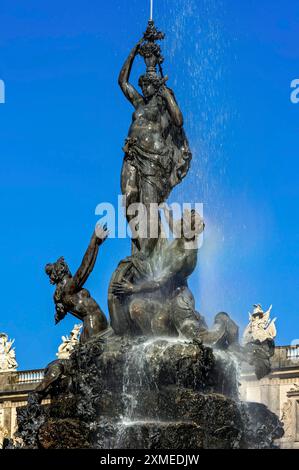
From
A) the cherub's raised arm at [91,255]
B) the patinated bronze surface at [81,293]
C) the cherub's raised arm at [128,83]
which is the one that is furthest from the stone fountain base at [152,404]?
the cherub's raised arm at [128,83]

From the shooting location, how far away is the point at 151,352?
34.8m

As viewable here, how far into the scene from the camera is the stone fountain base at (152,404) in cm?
3422

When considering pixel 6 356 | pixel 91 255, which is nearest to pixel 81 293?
pixel 91 255

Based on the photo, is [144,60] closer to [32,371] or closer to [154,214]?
[154,214]

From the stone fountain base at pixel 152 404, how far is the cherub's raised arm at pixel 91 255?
6.79 ft

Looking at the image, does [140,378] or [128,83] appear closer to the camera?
[140,378]

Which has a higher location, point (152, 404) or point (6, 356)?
point (6, 356)

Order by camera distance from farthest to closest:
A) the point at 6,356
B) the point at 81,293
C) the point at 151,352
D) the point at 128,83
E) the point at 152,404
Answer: the point at 6,356
the point at 128,83
the point at 81,293
the point at 151,352
the point at 152,404

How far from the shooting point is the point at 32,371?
9344 centimetres

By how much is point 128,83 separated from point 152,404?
8288 mm

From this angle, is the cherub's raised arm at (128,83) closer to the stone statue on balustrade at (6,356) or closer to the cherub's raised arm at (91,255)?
the cherub's raised arm at (91,255)

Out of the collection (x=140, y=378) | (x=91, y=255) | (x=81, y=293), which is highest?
(x=91, y=255)

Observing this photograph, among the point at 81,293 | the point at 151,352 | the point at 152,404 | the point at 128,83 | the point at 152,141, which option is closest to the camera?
the point at 152,404

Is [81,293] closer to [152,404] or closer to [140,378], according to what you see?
[140,378]
